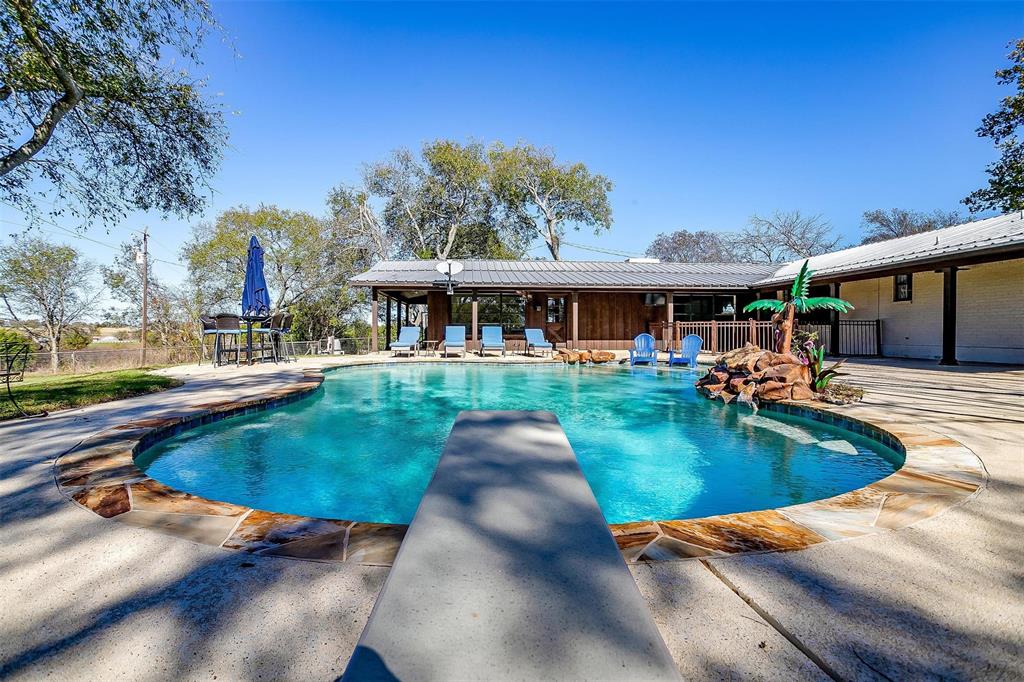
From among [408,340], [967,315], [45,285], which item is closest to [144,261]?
[45,285]

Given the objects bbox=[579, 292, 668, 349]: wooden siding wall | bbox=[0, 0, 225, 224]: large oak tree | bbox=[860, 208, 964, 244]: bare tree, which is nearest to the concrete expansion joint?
bbox=[0, 0, 225, 224]: large oak tree

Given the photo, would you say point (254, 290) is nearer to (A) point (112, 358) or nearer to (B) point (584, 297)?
(A) point (112, 358)

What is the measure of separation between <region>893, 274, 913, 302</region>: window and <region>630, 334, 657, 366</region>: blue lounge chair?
7.44 m

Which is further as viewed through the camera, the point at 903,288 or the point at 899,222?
the point at 899,222

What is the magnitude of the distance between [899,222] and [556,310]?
1207 inches

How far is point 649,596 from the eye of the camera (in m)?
1.41

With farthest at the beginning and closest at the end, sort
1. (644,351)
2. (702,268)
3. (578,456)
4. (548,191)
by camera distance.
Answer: (548,191), (702,268), (644,351), (578,456)

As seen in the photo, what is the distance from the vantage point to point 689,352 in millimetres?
10305

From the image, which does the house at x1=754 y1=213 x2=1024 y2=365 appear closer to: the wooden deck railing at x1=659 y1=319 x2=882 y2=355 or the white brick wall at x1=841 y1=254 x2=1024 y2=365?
the white brick wall at x1=841 y1=254 x2=1024 y2=365

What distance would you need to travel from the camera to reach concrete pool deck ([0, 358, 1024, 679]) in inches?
44.5

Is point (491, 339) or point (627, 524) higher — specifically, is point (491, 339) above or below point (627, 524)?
above

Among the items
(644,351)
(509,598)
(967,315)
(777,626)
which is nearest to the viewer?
(509,598)

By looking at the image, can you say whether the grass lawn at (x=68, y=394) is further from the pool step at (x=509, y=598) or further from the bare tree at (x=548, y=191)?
the bare tree at (x=548, y=191)

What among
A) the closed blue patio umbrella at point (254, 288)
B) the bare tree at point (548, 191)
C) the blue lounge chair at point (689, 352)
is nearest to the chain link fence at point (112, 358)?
the closed blue patio umbrella at point (254, 288)
